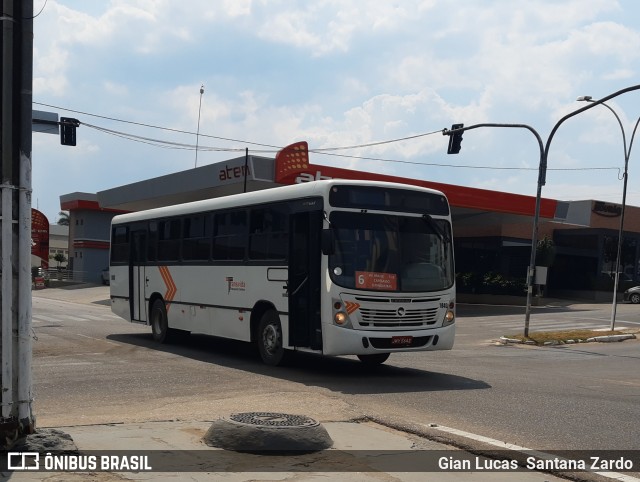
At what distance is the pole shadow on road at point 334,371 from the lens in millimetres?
12430

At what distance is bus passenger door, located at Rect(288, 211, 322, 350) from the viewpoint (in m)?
13.0

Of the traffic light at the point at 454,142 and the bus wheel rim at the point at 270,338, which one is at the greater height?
the traffic light at the point at 454,142

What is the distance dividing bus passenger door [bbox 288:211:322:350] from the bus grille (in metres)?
0.80

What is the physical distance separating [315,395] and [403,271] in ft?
9.72

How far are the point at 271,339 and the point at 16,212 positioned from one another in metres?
7.83

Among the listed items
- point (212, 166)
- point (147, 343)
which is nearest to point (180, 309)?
point (147, 343)

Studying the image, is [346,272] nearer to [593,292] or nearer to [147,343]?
[147,343]

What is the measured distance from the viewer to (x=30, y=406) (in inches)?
272

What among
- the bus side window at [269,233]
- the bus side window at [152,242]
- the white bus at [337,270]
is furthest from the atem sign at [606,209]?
the bus side window at [269,233]

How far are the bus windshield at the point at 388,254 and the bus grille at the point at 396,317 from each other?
359 millimetres

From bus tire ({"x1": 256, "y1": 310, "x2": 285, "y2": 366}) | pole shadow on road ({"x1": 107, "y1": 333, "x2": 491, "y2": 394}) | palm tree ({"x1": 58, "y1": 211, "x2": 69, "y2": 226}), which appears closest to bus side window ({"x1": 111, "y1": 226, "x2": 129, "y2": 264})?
pole shadow on road ({"x1": 107, "y1": 333, "x2": 491, "y2": 394})

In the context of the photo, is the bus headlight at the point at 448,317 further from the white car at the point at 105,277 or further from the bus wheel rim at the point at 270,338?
the white car at the point at 105,277

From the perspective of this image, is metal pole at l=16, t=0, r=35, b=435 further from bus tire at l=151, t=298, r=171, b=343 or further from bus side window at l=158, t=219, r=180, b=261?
bus tire at l=151, t=298, r=171, b=343

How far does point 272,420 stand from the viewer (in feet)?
25.5
